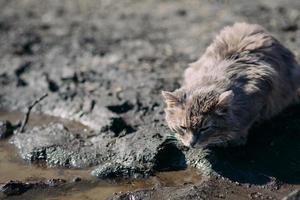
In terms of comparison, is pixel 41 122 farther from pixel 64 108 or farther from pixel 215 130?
pixel 215 130

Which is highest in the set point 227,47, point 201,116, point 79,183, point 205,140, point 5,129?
point 227,47

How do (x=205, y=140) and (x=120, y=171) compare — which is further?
(x=120, y=171)

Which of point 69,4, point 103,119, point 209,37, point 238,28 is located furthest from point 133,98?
point 69,4

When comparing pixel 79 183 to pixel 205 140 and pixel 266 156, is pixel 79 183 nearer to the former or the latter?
pixel 205 140

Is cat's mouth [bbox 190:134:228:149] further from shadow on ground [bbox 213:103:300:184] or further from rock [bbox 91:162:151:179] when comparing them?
rock [bbox 91:162:151:179]

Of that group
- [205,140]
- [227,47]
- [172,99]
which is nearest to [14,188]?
[172,99]

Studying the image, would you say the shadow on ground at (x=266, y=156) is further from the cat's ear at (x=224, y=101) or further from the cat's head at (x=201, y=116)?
the cat's ear at (x=224, y=101)

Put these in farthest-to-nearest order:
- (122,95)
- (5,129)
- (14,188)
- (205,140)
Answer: (122,95) → (5,129) → (14,188) → (205,140)

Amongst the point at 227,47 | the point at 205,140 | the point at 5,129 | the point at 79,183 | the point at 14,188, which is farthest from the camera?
the point at 5,129

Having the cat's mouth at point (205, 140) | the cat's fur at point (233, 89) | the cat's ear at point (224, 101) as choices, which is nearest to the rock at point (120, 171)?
the cat's fur at point (233, 89)
